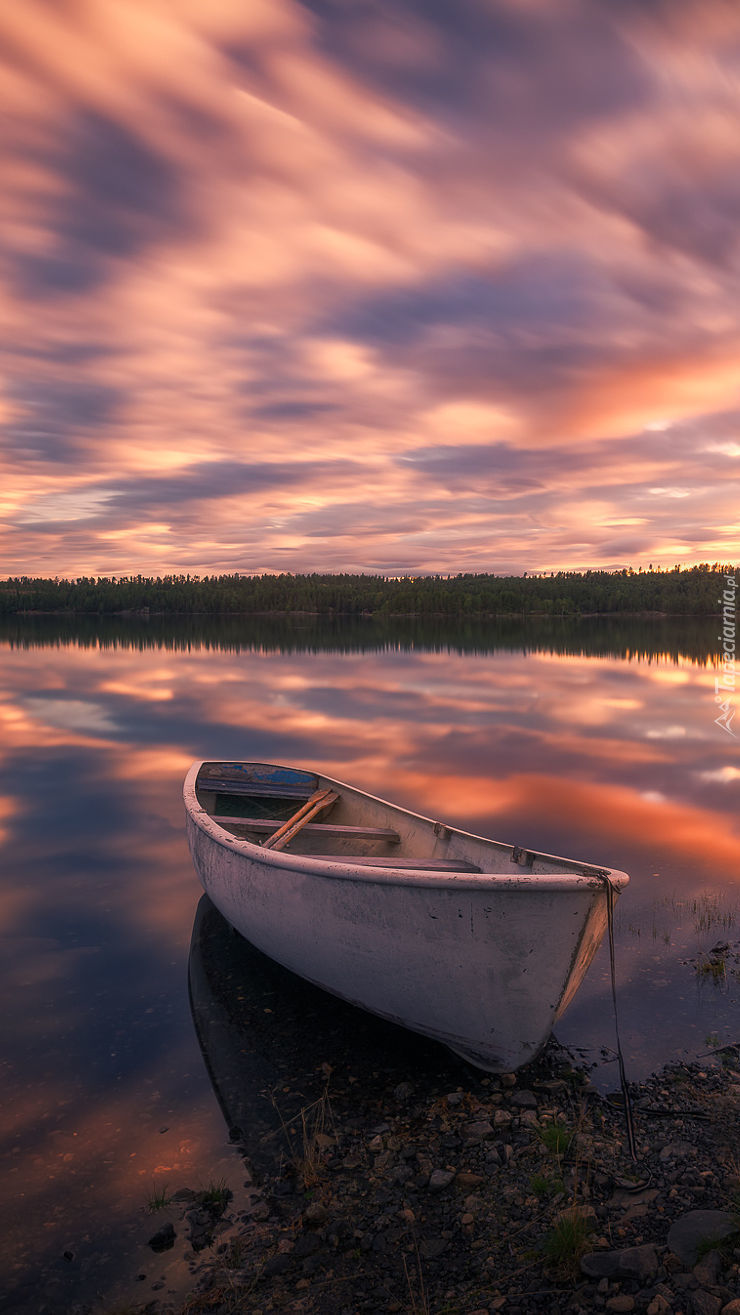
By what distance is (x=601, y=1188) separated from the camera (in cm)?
446

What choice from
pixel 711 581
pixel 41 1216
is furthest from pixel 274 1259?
pixel 711 581

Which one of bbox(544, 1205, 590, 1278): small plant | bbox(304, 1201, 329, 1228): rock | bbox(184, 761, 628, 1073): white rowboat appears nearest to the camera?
bbox(544, 1205, 590, 1278): small plant

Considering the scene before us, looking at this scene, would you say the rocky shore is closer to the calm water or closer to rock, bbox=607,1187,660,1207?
rock, bbox=607,1187,660,1207

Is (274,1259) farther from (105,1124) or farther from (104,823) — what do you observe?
(104,823)

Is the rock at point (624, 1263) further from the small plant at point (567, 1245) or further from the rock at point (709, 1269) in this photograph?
the rock at point (709, 1269)

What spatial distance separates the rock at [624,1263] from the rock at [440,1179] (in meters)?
1.02

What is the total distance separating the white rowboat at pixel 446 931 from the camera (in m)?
5.19

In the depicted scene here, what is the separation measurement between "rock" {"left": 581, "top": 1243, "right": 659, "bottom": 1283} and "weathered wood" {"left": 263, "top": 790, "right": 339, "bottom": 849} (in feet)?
14.8

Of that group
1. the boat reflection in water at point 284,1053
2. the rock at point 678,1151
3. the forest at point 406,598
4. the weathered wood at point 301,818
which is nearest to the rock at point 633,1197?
the rock at point 678,1151

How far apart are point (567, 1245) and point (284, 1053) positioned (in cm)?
298

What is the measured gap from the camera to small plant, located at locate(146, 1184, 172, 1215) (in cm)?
464

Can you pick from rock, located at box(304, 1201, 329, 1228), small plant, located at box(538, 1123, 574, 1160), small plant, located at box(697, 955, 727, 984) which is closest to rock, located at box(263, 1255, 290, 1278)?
rock, located at box(304, 1201, 329, 1228)

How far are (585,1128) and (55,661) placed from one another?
51.4 m

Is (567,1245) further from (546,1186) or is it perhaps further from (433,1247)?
(433,1247)
